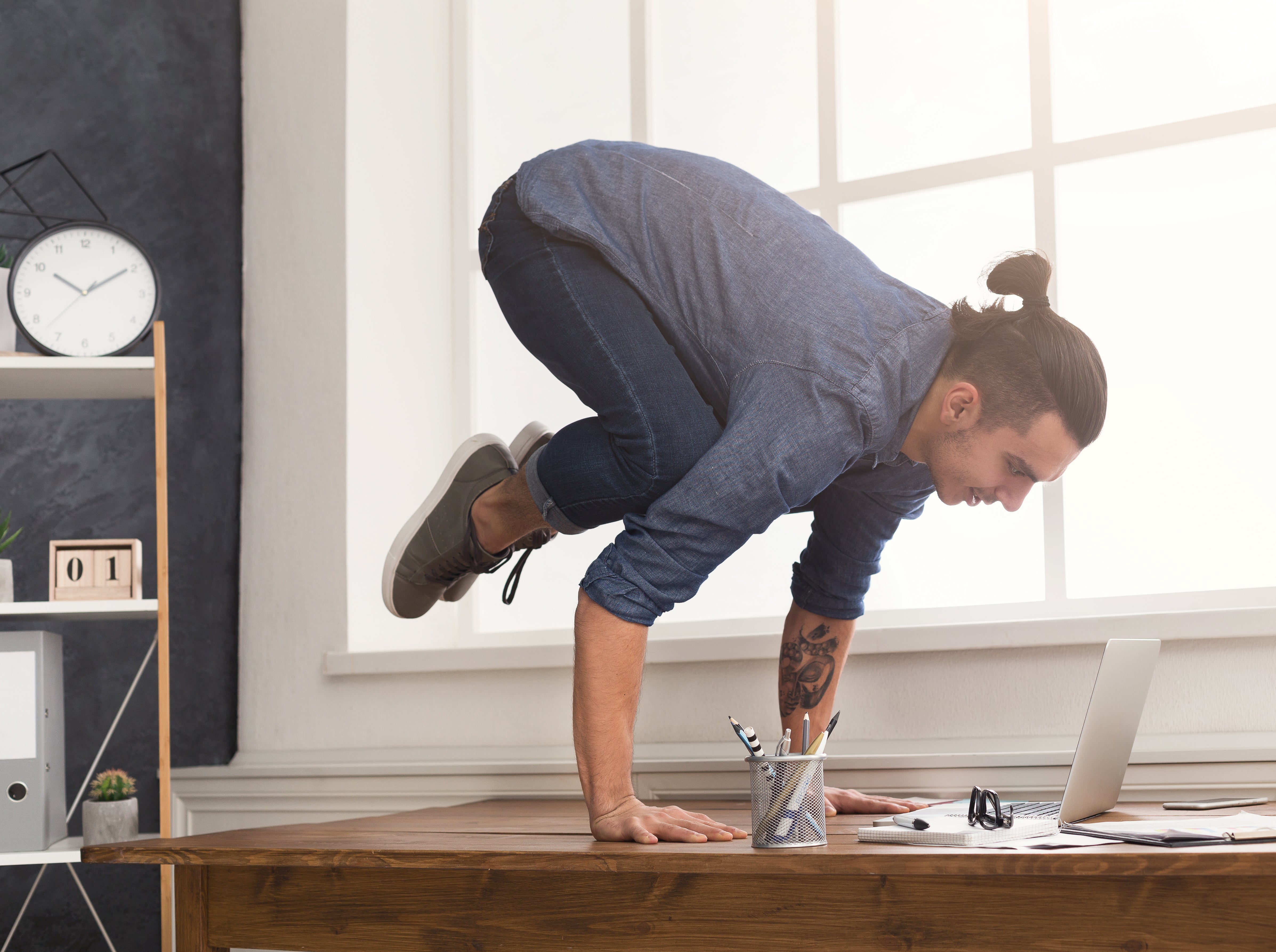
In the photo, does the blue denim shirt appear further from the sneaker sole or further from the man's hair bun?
the sneaker sole

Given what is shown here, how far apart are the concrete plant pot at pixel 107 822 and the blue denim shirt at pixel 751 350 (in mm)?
1188

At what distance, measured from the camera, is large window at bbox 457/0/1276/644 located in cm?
204

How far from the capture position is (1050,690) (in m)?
1.90

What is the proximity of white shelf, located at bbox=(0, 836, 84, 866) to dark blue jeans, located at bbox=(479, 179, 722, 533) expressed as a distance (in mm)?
1036

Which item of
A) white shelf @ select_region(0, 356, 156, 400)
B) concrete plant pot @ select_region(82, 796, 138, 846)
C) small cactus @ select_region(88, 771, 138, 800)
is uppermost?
white shelf @ select_region(0, 356, 156, 400)

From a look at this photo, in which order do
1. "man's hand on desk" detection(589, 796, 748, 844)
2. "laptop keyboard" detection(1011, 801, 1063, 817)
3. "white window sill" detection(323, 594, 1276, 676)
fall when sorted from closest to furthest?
"man's hand on desk" detection(589, 796, 748, 844) → "laptop keyboard" detection(1011, 801, 1063, 817) → "white window sill" detection(323, 594, 1276, 676)

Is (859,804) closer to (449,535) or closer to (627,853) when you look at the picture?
(627,853)

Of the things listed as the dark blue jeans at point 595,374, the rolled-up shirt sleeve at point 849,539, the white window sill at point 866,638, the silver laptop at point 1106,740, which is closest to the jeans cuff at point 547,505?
the dark blue jeans at point 595,374

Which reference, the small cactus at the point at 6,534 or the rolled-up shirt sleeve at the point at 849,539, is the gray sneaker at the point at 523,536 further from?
the small cactus at the point at 6,534

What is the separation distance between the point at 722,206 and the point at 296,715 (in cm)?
152

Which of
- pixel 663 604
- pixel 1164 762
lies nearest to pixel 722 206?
pixel 663 604

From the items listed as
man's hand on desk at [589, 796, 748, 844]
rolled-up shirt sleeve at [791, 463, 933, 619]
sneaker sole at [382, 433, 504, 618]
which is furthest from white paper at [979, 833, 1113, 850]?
sneaker sole at [382, 433, 504, 618]

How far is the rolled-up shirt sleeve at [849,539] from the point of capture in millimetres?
1821

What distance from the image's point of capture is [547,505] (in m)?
1.72
